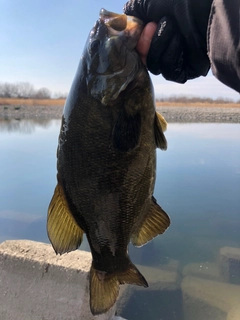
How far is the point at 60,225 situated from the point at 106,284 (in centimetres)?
41

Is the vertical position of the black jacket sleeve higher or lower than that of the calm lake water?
higher

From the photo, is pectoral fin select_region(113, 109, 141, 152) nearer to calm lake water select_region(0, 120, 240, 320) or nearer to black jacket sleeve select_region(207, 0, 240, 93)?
black jacket sleeve select_region(207, 0, 240, 93)

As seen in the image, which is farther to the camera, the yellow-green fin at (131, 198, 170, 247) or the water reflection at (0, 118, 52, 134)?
the water reflection at (0, 118, 52, 134)

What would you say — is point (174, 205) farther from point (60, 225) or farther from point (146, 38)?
point (146, 38)

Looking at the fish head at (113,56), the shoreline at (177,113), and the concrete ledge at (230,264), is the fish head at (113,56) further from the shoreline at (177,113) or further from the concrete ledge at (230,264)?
the shoreline at (177,113)

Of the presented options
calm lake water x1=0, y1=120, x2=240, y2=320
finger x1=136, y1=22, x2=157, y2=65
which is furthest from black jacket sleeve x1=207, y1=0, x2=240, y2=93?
calm lake water x1=0, y1=120, x2=240, y2=320

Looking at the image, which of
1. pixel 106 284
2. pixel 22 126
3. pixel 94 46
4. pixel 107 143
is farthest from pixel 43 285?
pixel 22 126

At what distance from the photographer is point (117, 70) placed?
145 cm

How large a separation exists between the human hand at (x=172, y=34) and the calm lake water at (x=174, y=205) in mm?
3423

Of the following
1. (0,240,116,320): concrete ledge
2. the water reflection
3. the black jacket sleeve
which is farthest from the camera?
the water reflection

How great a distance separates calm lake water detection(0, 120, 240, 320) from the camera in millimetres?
5121

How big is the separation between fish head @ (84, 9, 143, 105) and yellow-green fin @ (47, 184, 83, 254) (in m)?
0.52

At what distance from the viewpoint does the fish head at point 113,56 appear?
143 centimetres

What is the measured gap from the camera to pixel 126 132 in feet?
4.66
